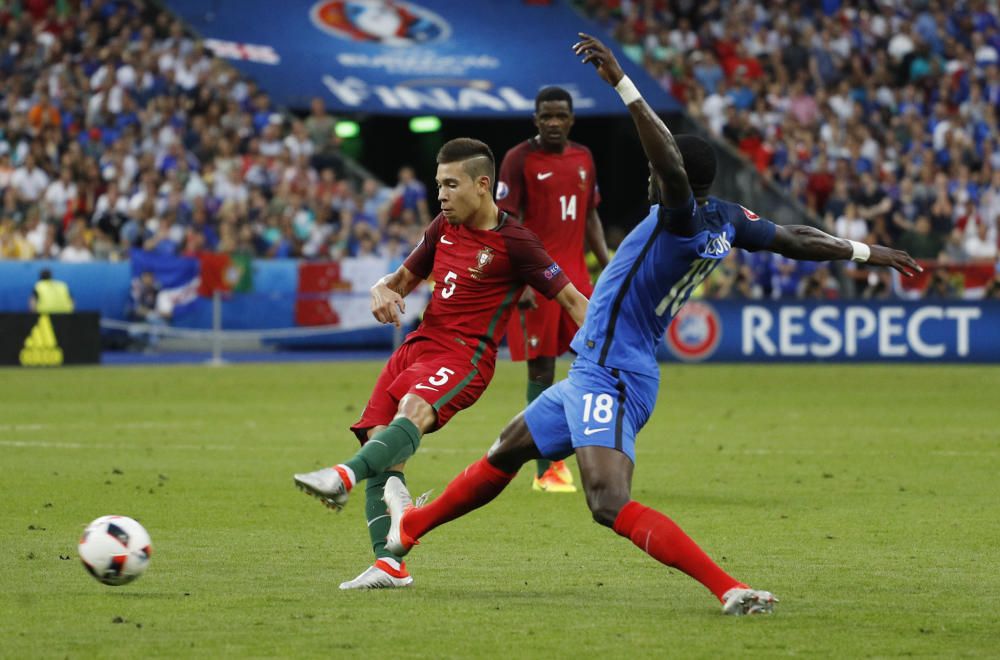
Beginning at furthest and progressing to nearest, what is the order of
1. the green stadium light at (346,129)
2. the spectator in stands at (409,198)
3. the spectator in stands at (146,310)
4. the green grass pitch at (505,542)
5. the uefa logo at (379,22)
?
the uefa logo at (379,22) < the green stadium light at (346,129) < the spectator in stands at (409,198) < the spectator in stands at (146,310) < the green grass pitch at (505,542)

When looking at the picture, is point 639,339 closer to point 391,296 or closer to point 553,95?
point 391,296

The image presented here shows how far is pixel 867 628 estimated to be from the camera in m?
6.98

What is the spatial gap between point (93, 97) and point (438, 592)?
24.8 m

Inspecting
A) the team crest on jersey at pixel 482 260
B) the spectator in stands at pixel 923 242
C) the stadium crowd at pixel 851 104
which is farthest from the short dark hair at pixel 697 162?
the spectator in stands at pixel 923 242

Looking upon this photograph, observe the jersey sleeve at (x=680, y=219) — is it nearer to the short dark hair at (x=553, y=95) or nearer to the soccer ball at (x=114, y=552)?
the soccer ball at (x=114, y=552)

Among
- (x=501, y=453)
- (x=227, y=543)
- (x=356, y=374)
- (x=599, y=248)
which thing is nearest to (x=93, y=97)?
(x=356, y=374)

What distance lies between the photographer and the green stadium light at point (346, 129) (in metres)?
36.1

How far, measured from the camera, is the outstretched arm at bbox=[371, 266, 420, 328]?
8.34 metres

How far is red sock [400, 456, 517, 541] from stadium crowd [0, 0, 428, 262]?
2131cm

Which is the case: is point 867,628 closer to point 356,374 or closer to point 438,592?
point 438,592

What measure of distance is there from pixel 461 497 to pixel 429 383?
64cm

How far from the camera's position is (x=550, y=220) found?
12477 millimetres

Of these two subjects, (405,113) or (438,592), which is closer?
(438,592)

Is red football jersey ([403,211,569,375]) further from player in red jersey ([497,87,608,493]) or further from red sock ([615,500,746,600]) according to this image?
player in red jersey ([497,87,608,493])
